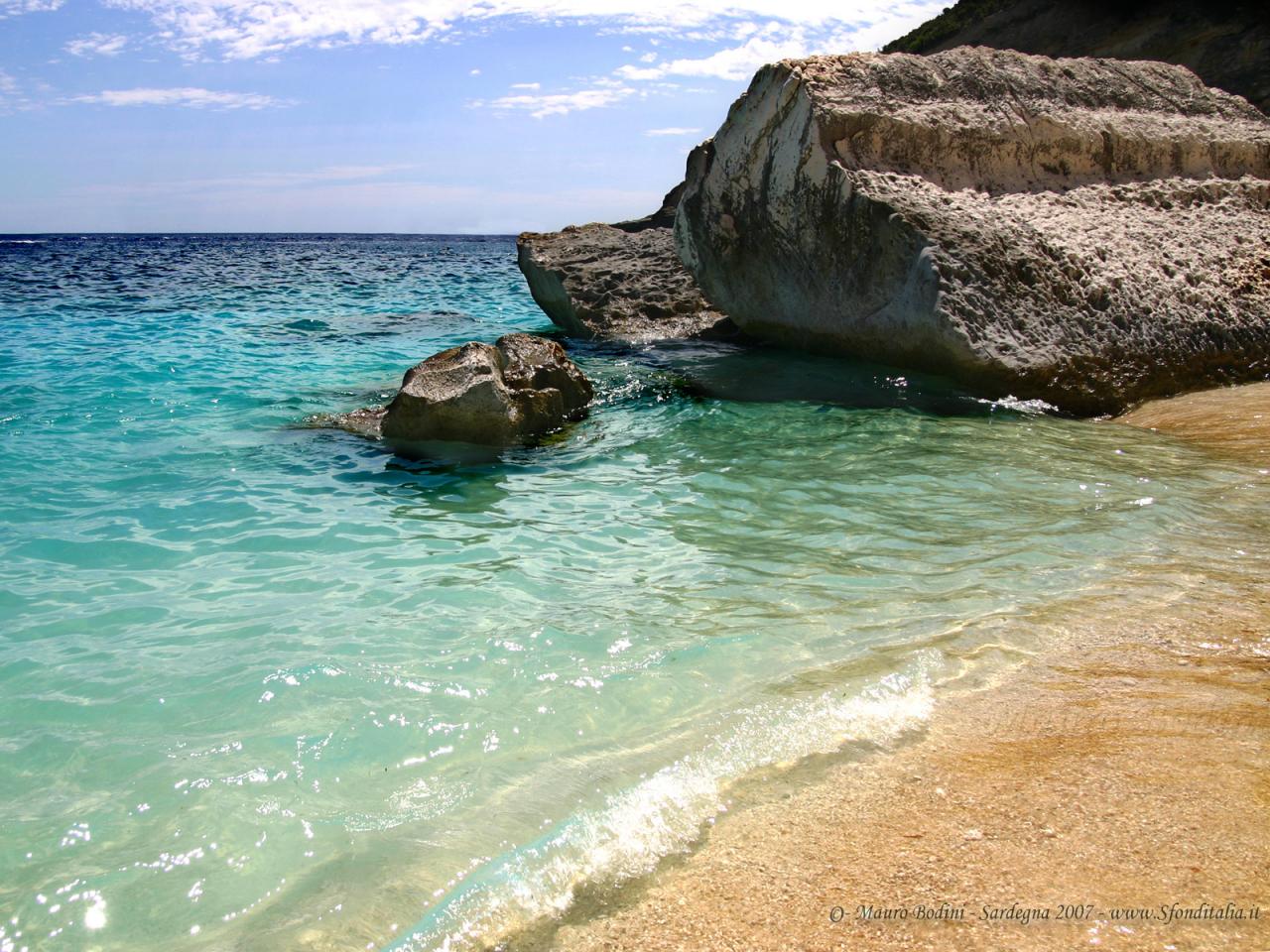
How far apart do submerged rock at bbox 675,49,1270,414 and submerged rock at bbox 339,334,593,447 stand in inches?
109

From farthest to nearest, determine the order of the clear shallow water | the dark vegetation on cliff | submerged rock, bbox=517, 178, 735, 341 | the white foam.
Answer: the dark vegetation on cliff → submerged rock, bbox=517, 178, 735, 341 → the clear shallow water → the white foam

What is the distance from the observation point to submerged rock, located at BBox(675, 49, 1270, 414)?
7.21 meters

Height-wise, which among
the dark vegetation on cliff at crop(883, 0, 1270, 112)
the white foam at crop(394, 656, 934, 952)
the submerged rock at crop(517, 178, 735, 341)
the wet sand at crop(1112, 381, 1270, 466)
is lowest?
the white foam at crop(394, 656, 934, 952)

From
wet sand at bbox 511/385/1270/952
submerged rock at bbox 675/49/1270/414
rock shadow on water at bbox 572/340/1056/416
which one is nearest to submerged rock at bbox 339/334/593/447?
rock shadow on water at bbox 572/340/1056/416

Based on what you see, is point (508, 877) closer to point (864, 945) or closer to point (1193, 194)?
point (864, 945)

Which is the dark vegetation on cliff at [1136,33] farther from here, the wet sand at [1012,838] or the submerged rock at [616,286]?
the wet sand at [1012,838]

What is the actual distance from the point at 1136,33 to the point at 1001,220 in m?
20.0

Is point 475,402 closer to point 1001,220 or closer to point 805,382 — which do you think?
point 805,382

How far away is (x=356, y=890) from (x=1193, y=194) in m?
9.38

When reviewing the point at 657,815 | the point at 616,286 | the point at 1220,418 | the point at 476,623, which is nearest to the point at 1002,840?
the point at 657,815

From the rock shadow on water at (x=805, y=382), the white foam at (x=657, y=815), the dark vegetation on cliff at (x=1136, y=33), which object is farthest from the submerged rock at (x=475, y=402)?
the dark vegetation on cliff at (x=1136, y=33)

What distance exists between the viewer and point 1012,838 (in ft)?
7.05

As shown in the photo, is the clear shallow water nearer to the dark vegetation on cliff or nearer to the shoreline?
the shoreline

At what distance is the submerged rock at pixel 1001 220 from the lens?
7.21 m
